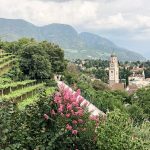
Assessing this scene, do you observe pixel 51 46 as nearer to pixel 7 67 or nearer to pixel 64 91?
pixel 7 67

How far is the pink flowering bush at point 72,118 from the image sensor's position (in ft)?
42.1

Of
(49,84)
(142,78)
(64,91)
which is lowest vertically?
(142,78)

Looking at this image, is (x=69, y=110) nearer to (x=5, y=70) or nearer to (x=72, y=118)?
(x=72, y=118)

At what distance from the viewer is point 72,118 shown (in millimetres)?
13172

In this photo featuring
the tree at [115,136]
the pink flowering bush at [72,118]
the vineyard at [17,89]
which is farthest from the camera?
the vineyard at [17,89]

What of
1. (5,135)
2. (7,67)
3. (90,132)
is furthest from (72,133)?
(7,67)

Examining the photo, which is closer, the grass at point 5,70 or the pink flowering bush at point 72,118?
the pink flowering bush at point 72,118

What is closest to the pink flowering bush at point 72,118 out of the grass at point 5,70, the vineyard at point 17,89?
the vineyard at point 17,89

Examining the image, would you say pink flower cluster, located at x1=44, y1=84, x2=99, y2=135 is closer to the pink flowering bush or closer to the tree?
the pink flowering bush

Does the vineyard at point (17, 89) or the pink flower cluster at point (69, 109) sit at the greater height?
the pink flower cluster at point (69, 109)

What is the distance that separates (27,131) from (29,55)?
3477cm

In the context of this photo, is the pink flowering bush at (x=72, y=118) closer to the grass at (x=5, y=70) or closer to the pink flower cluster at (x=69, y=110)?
the pink flower cluster at (x=69, y=110)

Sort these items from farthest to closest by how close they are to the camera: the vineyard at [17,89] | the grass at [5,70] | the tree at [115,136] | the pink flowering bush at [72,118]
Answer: the grass at [5,70] < the vineyard at [17,89] < the tree at [115,136] < the pink flowering bush at [72,118]

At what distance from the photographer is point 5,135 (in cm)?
1078
